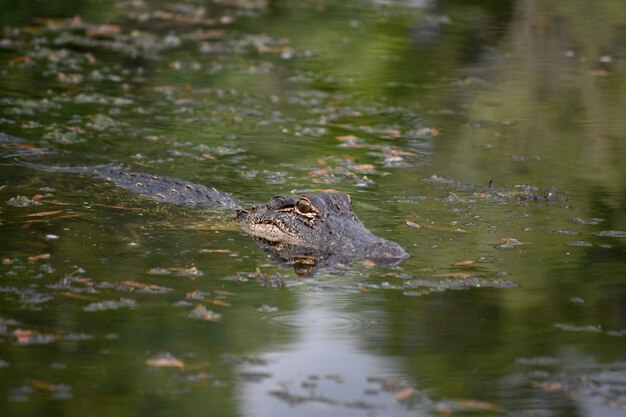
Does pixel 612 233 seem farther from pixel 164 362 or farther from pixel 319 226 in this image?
pixel 164 362

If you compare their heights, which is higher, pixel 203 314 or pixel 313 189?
pixel 203 314

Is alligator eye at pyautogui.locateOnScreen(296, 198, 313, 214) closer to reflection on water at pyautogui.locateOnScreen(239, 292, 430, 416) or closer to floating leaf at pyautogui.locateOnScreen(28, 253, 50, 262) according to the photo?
reflection on water at pyautogui.locateOnScreen(239, 292, 430, 416)

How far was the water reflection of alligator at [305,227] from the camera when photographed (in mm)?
7457

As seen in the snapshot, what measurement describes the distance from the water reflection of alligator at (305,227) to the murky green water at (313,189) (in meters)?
0.17

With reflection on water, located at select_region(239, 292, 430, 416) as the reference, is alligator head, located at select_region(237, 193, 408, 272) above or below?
below

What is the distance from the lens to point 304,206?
315 inches

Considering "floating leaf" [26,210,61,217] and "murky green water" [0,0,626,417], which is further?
"floating leaf" [26,210,61,217]

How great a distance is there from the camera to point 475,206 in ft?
30.0

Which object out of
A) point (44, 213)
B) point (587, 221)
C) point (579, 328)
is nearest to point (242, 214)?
point (44, 213)

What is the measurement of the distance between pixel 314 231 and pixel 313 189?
6.08ft

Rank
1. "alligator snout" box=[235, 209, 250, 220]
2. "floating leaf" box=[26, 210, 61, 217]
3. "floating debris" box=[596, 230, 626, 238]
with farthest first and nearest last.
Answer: "alligator snout" box=[235, 209, 250, 220] → "floating leaf" box=[26, 210, 61, 217] → "floating debris" box=[596, 230, 626, 238]

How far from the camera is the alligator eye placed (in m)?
7.98

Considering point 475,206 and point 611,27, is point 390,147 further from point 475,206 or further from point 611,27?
point 611,27

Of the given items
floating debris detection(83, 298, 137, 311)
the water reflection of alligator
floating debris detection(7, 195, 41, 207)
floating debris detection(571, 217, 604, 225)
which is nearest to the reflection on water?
floating debris detection(83, 298, 137, 311)
